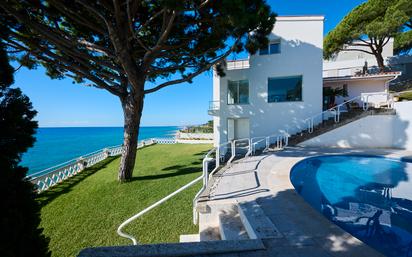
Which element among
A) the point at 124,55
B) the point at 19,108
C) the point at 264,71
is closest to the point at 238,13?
the point at 124,55

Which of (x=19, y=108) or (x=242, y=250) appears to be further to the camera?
(x=242, y=250)

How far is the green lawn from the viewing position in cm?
442

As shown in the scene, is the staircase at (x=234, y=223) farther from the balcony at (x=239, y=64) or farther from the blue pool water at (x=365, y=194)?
the balcony at (x=239, y=64)

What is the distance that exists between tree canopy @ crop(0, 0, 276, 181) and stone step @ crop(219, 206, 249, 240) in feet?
17.1

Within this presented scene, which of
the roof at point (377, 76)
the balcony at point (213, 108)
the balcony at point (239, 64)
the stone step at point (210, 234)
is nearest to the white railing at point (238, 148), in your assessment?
the balcony at point (213, 108)

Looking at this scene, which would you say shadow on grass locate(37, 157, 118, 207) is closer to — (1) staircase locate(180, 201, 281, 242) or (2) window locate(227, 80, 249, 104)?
(1) staircase locate(180, 201, 281, 242)

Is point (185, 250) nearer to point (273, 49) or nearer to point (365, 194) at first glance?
point (365, 194)

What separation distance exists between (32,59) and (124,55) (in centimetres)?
540

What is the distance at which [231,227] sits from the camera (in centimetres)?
344

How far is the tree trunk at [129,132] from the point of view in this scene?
8281 mm

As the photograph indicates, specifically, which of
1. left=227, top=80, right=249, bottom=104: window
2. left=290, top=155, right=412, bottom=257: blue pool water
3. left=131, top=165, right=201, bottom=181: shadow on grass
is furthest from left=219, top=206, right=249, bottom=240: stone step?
left=227, top=80, right=249, bottom=104: window

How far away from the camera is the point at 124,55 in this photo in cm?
684

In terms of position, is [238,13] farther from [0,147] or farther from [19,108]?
[0,147]

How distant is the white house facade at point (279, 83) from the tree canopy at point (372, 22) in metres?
6.75
